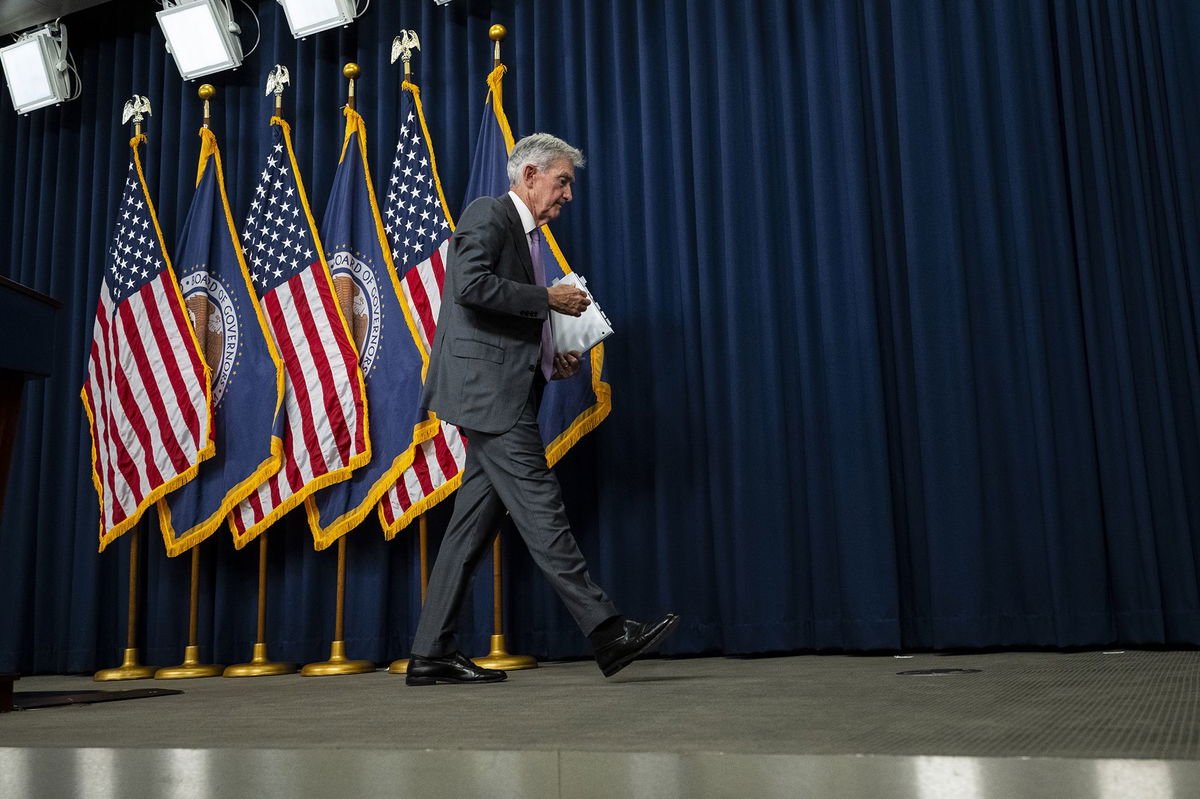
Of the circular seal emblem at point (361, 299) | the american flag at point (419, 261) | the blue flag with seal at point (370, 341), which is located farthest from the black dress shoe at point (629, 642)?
the circular seal emblem at point (361, 299)

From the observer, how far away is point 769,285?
3.79m

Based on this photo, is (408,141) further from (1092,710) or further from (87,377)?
(1092,710)

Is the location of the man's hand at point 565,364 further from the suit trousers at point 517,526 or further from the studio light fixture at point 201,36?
the studio light fixture at point 201,36

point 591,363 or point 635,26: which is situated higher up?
point 635,26

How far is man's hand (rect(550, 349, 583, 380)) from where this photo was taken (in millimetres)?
3174

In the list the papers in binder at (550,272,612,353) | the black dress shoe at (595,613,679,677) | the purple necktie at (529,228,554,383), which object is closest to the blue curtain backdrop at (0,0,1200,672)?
the papers in binder at (550,272,612,353)

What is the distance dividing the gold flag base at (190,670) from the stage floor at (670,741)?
66.1 inches

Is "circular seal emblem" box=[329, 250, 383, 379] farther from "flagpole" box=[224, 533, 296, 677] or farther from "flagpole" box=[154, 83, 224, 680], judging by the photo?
"flagpole" box=[224, 533, 296, 677]

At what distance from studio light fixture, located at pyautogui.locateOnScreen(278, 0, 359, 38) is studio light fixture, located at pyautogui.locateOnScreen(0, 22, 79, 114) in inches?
52.3

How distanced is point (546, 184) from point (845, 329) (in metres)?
1.24

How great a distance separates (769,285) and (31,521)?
11.4 ft

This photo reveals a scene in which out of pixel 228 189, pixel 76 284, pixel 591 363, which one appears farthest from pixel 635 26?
Result: pixel 76 284

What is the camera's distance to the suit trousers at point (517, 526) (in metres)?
2.63

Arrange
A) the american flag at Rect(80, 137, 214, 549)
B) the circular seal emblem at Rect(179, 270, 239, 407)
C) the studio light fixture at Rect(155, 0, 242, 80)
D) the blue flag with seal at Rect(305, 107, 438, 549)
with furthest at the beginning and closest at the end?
the studio light fixture at Rect(155, 0, 242, 80) < the circular seal emblem at Rect(179, 270, 239, 407) < the american flag at Rect(80, 137, 214, 549) < the blue flag with seal at Rect(305, 107, 438, 549)
